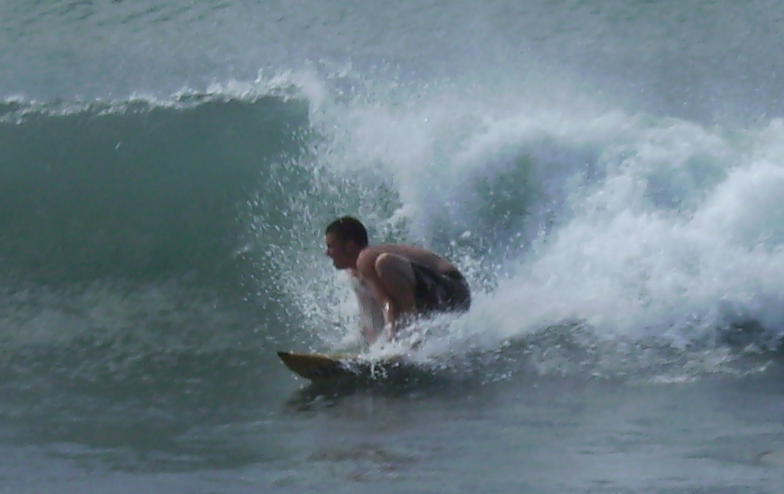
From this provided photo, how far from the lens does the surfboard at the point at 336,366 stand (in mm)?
6125

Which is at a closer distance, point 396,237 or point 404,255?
point 404,255

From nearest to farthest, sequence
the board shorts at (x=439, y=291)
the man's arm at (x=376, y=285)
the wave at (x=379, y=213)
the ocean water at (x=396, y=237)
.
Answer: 1. the ocean water at (x=396, y=237)
2. the man's arm at (x=376, y=285)
3. the board shorts at (x=439, y=291)
4. the wave at (x=379, y=213)

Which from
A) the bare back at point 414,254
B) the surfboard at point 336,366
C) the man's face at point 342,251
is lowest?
the surfboard at point 336,366

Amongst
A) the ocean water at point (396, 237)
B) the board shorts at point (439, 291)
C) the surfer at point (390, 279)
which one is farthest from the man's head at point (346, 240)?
the ocean water at point (396, 237)

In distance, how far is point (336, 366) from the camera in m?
6.13

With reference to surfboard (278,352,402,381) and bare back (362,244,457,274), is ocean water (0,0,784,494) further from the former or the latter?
bare back (362,244,457,274)

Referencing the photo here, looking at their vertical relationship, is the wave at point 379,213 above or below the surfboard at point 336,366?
above

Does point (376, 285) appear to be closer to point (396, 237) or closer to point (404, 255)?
point (404, 255)

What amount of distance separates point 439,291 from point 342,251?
54 cm

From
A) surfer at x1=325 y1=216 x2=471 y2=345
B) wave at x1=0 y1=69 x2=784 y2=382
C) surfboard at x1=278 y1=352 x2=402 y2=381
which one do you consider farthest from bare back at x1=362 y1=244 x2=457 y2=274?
surfboard at x1=278 y1=352 x2=402 y2=381

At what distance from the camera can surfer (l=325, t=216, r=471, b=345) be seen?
6.12 meters

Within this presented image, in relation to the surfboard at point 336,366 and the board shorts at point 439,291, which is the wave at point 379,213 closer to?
the board shorts at point 439,291

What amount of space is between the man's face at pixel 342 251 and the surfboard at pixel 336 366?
466mm

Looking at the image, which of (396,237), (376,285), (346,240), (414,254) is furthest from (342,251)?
(396,237)
